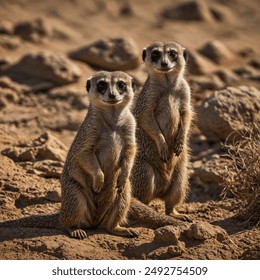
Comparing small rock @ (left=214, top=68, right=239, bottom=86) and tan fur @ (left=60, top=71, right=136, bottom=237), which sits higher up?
small rock @ (left=214, top=68, right=239, bottom=86)

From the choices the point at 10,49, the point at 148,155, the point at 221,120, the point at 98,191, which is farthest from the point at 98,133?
the point at 10,49

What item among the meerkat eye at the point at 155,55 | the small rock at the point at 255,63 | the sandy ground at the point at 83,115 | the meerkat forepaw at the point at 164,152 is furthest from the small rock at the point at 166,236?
the small rock at the point at 255,63

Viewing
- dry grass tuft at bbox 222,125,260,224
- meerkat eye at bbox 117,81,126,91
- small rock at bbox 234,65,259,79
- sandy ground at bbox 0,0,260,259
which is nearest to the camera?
sandy ground at bbox 0,0,260,259

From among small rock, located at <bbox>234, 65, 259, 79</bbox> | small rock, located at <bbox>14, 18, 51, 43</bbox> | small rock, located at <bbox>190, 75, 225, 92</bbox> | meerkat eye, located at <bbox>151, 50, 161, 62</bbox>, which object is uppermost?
small rock, located at <bbox>14, 18, 51, 43</bbox>

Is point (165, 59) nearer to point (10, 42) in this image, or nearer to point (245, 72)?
point (245, 72)

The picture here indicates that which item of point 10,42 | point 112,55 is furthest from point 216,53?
point 10,42

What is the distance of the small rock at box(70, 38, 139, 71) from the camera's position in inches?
397

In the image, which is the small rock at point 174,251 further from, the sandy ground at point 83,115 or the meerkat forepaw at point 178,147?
the meerkat forepaw at point 178,147

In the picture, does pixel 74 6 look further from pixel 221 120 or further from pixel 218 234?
pixel 218 234

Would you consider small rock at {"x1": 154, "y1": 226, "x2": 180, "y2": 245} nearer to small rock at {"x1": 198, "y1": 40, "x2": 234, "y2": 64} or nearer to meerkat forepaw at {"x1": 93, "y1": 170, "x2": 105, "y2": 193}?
meerkat forepaw at {"x1": 93, "y1": 170, "x2": 105, "y2": 193}

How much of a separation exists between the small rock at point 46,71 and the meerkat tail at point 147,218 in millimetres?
4263

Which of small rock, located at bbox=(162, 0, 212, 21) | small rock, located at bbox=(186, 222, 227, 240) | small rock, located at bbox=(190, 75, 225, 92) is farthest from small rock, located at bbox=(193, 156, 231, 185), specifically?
small rock, located at bbox=(162, 0, 212, 21)

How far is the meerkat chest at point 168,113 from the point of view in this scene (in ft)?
20.1

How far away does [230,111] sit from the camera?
722 cm
